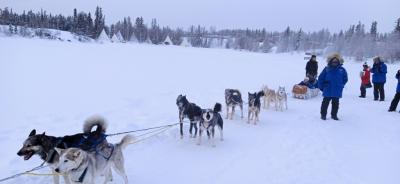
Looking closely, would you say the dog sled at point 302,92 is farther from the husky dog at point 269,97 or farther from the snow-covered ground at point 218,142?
the husky dog at point 269,97

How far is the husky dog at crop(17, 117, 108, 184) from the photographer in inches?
170

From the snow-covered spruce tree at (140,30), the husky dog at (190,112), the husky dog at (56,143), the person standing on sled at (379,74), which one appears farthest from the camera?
the snow-covered spruce tree at (140,30)

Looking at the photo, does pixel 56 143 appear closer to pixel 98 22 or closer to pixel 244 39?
pixel 98 22

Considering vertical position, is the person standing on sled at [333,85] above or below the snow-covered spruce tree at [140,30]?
below

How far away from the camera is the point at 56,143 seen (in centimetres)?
452

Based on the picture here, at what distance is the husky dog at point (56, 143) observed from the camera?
4.32 m

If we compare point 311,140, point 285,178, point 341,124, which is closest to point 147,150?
point 285,178

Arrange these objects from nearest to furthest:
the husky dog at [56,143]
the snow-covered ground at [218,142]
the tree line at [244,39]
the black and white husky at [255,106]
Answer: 1. the husky dog at [56,143]
2. the snow-covered ground at [218,142]
3. the black and white husky at [255,106]
4. the tree line at [244,39]

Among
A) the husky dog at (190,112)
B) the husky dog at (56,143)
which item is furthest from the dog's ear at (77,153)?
the husky dog at (190,112)

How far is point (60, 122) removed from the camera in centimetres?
785

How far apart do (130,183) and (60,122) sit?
11.7 ft

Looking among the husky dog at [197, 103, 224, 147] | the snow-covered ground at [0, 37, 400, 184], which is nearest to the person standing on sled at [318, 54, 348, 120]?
the snow-covered ground at [0, 37, 400, 184]

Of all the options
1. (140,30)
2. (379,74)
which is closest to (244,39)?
(140,30)

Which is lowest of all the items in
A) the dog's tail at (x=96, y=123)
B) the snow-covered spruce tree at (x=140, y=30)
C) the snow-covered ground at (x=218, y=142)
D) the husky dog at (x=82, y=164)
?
the snow-covered ground at (x=218, y=142)
